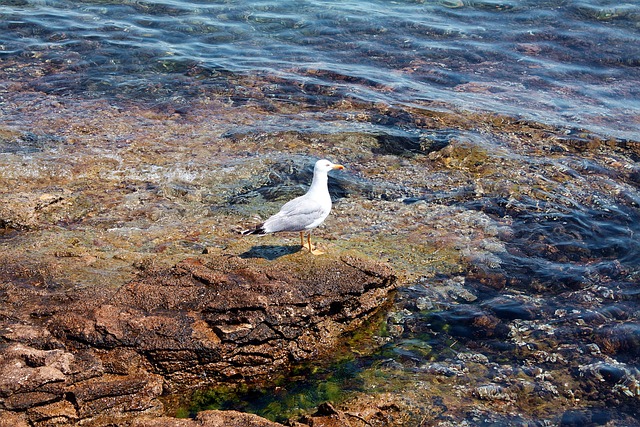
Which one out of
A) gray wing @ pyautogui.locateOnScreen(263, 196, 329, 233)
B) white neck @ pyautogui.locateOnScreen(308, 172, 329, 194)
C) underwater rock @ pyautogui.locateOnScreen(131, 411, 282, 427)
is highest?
white neck @ pyautogui.locateOnScreen(308, 172, 329, 194)

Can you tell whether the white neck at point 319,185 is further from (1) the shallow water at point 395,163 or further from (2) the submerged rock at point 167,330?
(2) the submerged rock at point 167,330

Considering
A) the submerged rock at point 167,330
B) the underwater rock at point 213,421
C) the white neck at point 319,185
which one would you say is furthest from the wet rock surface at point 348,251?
the white neck at point 319,185

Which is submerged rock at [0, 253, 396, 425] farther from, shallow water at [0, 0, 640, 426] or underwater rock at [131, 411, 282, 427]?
underwater rock at [131, 411, 282, 427]

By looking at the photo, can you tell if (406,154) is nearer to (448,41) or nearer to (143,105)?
(143,105)

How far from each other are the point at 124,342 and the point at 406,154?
6760 mm

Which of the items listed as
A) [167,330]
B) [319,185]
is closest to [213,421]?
[167,330]

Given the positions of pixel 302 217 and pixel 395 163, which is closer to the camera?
pixel 302 217

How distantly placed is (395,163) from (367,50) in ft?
21.7

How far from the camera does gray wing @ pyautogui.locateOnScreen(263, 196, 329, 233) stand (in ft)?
24.3

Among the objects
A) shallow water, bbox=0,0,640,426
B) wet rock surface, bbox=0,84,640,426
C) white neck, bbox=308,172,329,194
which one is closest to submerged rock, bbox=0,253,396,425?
wet rock surface, bbox=0,84,640,426

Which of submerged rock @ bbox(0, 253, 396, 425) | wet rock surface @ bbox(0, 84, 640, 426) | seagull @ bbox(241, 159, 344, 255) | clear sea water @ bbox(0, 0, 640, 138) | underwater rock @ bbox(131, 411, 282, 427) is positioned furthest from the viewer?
clear sea water @ bbox(0, 0, 640, 138)

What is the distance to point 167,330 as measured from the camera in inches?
229

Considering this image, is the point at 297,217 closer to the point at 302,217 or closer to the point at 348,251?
the point at 302,217

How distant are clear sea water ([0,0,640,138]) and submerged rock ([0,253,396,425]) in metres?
7.40
